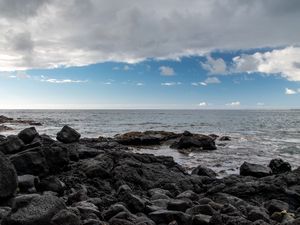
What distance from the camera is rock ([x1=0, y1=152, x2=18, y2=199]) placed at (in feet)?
34.5

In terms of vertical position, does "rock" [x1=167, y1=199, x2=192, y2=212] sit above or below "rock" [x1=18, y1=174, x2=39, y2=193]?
below

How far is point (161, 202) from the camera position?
1210 cm

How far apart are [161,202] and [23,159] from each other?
5.92 metres

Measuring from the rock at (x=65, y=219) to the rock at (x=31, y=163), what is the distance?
6875mm

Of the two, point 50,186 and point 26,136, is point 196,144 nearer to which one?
point 26,136

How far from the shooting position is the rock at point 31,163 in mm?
14797

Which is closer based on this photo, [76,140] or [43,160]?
[43,160]

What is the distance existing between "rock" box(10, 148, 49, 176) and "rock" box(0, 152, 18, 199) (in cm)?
399

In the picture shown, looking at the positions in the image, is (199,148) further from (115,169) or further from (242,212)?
(242,212)

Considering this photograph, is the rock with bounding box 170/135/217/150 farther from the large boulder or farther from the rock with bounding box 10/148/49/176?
the rock with bounding box 10/148/49/176

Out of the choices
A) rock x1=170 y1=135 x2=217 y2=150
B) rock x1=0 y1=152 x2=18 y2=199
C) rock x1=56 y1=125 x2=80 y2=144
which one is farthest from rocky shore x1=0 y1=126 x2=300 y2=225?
rock x1=170 y1=135 x2=217 y2=150

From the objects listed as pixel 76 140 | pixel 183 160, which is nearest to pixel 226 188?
pixel 183 160

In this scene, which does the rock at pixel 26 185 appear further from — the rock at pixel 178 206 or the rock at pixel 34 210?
the rock at pixel 178 206

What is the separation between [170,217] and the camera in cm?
1002
